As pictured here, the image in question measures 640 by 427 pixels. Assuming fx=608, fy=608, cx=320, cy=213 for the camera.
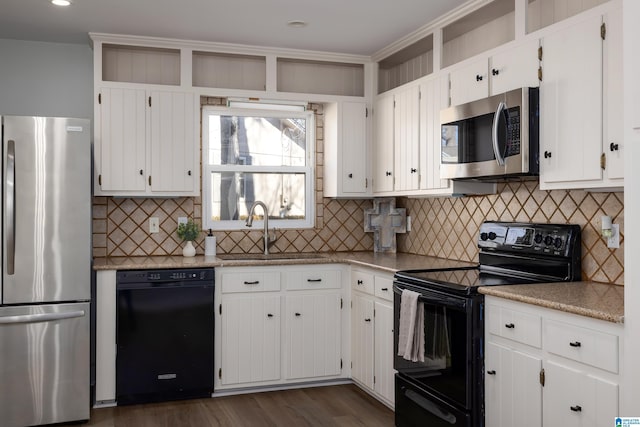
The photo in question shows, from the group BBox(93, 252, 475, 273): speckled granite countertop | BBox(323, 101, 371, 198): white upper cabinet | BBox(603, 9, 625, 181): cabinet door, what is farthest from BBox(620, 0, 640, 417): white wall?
BBox(323, 101, 371, 198): white upper cabinet

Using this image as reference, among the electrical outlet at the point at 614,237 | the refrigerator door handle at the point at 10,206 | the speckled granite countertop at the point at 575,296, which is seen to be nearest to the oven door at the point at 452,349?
the speckled granite countertop at the point at 575,296

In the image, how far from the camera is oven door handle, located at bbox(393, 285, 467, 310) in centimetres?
276

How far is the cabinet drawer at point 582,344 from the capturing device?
2102 millimetres

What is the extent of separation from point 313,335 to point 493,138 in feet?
6.21

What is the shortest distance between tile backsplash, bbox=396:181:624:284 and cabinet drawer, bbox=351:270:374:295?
A: 593mm

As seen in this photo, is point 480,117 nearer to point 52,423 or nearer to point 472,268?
point 472,268

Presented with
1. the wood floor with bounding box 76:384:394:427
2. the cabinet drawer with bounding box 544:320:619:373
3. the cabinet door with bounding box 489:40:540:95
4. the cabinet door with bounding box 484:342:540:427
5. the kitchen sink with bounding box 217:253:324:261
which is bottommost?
the wood floor with bounding box 76:384:394:427

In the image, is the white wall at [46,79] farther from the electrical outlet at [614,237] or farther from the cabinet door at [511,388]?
the electrical outlet at [614,237]

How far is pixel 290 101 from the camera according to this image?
177 inches

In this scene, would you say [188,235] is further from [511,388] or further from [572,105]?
[572,105]

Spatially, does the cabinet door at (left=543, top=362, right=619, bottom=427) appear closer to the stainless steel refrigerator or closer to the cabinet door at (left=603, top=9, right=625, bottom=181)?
the cabinet door at (left=603, top=9, right=625, bottom=181)

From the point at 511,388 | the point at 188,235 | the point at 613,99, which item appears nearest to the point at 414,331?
the point at 511,388

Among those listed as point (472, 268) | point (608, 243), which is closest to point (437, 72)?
point (472, 268)

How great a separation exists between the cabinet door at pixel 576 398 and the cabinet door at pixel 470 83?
5.12 ft
